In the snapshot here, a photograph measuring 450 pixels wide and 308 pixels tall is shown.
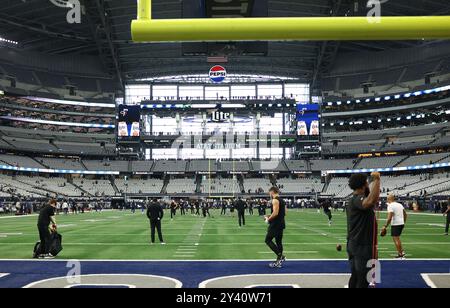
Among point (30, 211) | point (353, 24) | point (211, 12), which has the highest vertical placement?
point (211, 12)

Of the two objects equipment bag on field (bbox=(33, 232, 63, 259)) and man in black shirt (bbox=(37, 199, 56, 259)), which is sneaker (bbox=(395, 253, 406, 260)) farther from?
man in black shirt (bbox=(37, 199, 56, 259))

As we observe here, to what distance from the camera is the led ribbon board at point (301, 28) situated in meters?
4.51

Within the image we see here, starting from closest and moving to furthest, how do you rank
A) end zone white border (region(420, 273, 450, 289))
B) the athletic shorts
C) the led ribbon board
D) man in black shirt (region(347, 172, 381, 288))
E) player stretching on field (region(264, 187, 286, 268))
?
the led ribbon board → man in black shirt (region(347, 172, 381, 288)) → end zone white border (region(420, 273, 450, 289)) → player stretching on field (region(264, 187, 286, 268)) → the athletic shorts

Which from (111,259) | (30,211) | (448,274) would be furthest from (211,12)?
(30,211)

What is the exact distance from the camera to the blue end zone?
823 cm

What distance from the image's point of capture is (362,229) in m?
5.38

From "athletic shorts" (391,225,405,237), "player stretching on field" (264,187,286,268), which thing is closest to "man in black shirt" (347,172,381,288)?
"player stretching on field" (264,187,286,268)

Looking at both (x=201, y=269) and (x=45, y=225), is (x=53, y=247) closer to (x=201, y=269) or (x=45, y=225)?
(x=45, y=225)

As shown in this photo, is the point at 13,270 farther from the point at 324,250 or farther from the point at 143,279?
the point at 324,250

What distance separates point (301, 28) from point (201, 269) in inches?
252

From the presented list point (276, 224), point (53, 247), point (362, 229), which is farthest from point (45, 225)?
point (362, 229)

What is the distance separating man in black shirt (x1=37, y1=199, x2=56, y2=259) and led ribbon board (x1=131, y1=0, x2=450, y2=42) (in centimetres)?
858
